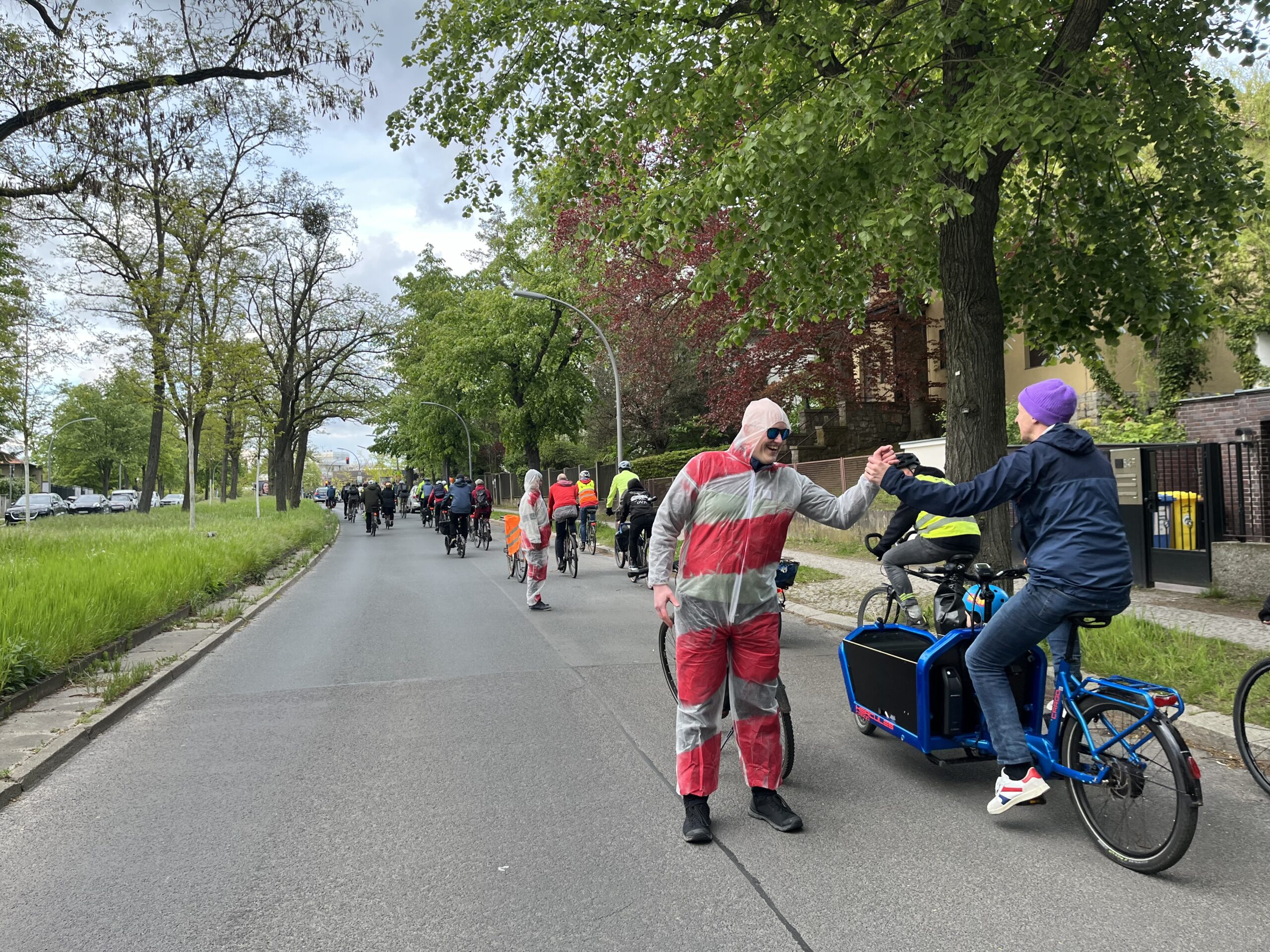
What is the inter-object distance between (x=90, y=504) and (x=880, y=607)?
60.8 meters

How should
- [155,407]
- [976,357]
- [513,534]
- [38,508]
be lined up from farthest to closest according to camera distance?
[38,508]
[155,407]
[513,534]
[976,357]

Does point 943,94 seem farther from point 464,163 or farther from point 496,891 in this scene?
point 496,891

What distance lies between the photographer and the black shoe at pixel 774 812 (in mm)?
4008

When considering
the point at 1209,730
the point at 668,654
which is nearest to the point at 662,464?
the point at 668,654

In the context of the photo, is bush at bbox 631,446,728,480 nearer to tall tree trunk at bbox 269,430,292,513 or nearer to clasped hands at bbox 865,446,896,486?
tall tree trunk at bbox 269,430,292,513

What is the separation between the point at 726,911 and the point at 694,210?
6623 mm

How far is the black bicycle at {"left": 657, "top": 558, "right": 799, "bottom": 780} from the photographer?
436 cm

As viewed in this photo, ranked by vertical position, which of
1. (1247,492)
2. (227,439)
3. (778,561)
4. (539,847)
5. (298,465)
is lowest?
(539,847)

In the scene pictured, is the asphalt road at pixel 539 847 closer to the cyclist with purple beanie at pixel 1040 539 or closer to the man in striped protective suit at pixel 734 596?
the man in striped protective suit at pixel 734 596

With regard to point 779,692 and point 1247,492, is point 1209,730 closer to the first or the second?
point 779,692

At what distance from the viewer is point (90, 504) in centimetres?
5703

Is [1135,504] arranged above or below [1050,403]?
below

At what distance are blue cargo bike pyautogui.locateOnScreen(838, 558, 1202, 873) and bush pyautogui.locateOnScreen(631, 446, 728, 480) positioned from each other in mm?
25788

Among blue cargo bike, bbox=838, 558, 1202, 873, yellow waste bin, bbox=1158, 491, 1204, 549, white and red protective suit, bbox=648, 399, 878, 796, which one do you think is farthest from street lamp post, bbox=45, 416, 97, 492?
blue cargo bike, bbox=838, 558, 1202, 873
